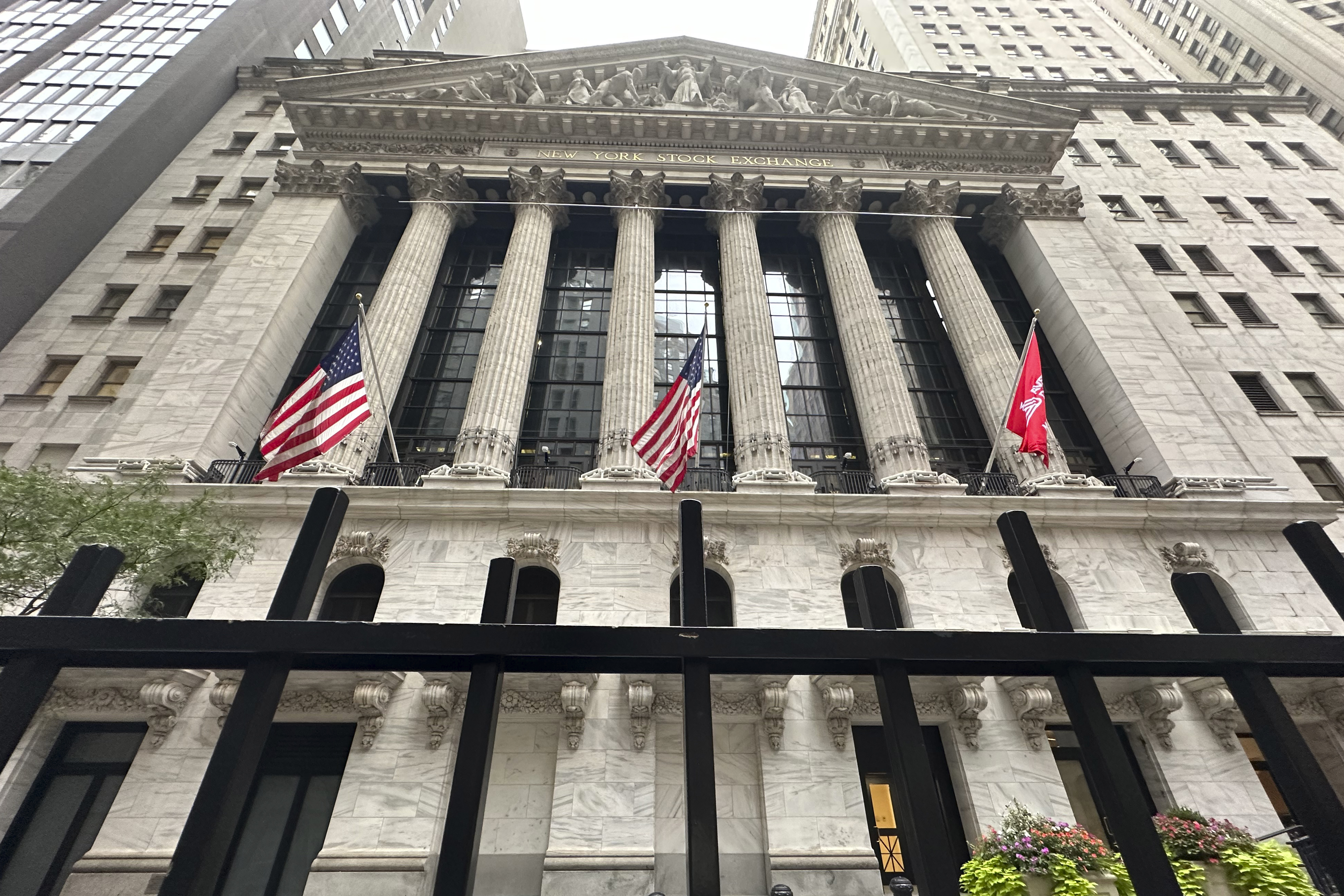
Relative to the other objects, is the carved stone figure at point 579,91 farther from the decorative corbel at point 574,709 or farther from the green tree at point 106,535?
the decorative corbel at point 574,709

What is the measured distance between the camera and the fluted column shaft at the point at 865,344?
21250 millimetres

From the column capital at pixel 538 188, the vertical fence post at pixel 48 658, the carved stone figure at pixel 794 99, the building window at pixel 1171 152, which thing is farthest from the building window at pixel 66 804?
the building window at pixel 1171 152

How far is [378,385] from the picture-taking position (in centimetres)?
2014

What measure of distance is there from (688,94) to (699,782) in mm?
34813

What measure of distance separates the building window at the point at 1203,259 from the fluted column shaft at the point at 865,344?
1595cm

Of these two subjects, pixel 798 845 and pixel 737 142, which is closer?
pixel 798 845

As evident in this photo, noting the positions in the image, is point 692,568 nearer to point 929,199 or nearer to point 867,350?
point 867,350

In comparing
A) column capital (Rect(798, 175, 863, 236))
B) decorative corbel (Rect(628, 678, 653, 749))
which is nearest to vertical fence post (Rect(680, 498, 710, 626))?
decorative corbel (Rect(628, 678, 653, 749))

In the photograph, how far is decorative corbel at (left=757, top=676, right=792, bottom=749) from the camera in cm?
1486

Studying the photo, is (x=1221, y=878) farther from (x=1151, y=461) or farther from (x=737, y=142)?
(x=737, y=142)

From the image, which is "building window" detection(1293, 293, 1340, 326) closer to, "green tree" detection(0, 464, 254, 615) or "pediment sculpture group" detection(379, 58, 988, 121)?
"pediment sculpture group" detection(379, 58, 988, 121)

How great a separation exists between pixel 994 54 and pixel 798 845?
61.5 meters

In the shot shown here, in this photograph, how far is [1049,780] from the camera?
14758mm

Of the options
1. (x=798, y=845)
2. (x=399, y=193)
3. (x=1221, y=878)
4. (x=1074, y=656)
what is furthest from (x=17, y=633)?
(x=399, y=193)
